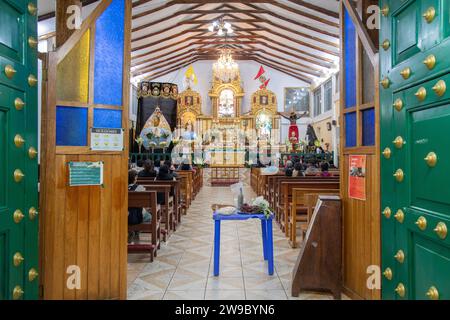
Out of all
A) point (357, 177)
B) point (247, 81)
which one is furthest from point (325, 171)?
point (247, 81)

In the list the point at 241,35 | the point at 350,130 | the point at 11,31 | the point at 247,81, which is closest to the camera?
the point at 11,31

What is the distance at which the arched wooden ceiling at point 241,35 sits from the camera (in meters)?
11.1

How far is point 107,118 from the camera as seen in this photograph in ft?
8.86

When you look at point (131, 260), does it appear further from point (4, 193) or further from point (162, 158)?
point (162, 158)

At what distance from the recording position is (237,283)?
10.7 feet

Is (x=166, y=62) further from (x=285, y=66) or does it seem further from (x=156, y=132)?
(x=285, y=66)

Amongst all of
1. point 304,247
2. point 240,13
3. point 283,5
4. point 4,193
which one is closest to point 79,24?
point 4,193

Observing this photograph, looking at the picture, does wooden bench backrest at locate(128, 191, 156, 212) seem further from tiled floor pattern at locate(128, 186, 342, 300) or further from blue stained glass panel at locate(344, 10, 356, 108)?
blue stained glass panel at locate(344, 10, 356, 108)

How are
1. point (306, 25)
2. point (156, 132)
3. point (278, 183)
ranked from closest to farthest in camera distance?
point (278, 183), point (306, 25), point (156, 132)

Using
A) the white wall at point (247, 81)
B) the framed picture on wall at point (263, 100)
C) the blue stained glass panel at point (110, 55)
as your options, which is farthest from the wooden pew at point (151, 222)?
the white wall at point (247, 81)

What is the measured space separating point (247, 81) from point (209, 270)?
1661 centimetres

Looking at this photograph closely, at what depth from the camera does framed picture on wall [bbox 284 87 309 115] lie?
61.7 feet

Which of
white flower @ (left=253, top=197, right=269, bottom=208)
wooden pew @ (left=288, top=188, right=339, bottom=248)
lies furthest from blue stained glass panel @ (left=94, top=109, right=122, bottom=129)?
wooden pew @ (left=288, top=188, right=339, bottom=248)

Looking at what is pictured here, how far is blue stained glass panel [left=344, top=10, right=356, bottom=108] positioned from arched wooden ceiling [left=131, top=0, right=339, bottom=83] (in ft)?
23.5
